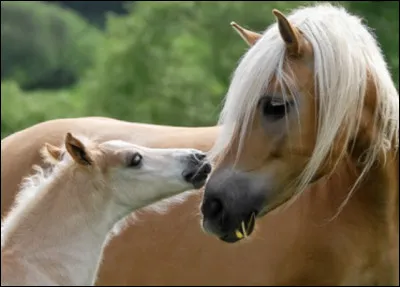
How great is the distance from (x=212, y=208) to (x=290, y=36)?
2.36 ft

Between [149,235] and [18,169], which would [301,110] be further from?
[18,169]

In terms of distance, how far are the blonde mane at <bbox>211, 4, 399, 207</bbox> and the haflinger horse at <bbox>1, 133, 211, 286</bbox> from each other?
18.0 inches

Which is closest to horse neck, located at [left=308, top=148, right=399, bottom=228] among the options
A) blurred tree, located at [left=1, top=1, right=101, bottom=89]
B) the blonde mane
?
the blonde mane

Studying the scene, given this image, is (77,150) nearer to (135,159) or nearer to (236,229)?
(135,159)

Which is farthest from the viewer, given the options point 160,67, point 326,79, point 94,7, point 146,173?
point 94,7

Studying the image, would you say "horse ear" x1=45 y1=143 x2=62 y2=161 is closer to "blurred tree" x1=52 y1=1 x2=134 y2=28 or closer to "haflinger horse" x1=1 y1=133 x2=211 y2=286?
"haflinger horse" x1=1 y1=133 x2=211 y2=286

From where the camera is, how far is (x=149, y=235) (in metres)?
5.54

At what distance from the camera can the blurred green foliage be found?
16.4 metres

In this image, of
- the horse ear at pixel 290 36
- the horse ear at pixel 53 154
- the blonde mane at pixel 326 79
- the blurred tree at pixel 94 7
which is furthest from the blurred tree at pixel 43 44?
the horse ear at pixel 290 36

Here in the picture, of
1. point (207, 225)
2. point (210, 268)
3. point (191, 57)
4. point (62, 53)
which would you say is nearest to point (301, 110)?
point (207, 225)

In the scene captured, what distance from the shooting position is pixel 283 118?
4059 millimetres

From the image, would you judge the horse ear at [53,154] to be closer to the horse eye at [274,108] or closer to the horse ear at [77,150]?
the horse ear at [77,150]

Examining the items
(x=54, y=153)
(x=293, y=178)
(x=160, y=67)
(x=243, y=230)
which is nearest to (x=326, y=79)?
(x=293, y=178)

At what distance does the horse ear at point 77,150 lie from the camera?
14.4 ft
